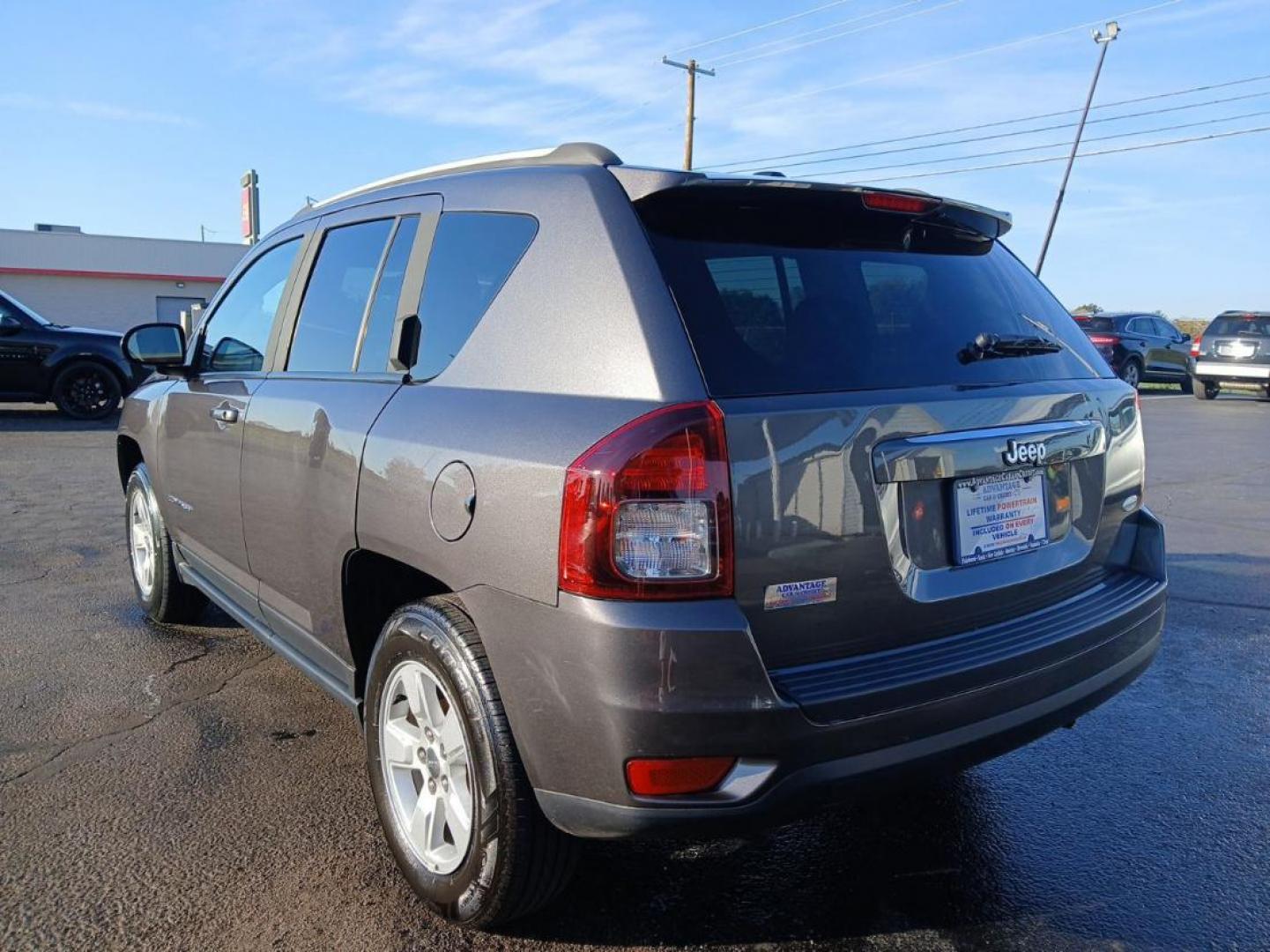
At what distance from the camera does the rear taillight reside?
208cm

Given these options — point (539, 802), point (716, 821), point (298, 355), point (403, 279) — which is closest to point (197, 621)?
point (298, 355)

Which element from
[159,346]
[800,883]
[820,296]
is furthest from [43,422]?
[820,296]

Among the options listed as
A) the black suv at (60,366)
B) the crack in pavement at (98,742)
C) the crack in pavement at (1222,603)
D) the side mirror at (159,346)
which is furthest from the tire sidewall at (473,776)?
the black suv at (60,366)

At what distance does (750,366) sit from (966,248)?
3.62 ft

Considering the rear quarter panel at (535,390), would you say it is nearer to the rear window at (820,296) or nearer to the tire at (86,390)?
the rear window at (820,296)

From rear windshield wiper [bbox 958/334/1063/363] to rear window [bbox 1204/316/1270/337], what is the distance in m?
23.3

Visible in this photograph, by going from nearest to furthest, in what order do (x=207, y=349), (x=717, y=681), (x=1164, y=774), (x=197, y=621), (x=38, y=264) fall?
(x=717, y=681)
(x=1164, y=774)
(x=207, y=349)
(x=197, y=621)
(x=38, y=264)

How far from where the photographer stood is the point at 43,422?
14.6 metres

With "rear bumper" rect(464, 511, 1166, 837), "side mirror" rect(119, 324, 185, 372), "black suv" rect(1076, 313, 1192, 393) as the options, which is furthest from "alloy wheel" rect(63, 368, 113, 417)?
"black suv" rect(1076, 313, 1192, 393)

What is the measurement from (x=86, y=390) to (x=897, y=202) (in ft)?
47.7

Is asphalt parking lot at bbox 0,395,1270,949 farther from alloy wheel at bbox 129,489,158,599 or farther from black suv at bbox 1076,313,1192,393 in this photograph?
black suv at bbox 1076,313,1192,393

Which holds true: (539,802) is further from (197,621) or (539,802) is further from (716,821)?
(197,621)

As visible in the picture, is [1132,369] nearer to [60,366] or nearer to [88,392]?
[88,392]

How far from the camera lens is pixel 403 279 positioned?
3.00m
